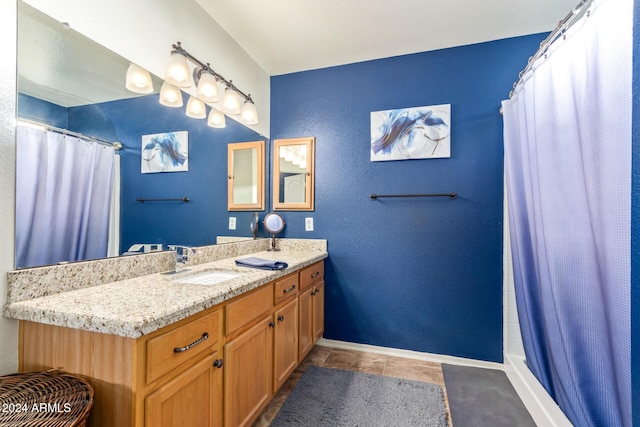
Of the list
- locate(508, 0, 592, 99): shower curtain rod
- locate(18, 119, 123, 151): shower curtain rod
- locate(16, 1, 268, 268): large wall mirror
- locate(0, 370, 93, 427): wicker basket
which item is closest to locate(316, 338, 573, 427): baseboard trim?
locate(16, 1, 268, 268): large wall mirror

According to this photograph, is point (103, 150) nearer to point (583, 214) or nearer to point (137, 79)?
point (137, 79)

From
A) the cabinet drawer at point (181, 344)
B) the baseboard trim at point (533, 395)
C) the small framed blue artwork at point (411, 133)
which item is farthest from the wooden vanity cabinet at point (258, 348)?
the baseboard trim at point (533, 395)

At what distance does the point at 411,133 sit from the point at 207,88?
1.52 meters

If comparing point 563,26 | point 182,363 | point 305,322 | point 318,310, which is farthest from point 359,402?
point 563,26

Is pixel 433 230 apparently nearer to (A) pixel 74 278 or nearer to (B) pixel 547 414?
(B) pixel 547 414

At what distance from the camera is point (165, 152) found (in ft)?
5.41

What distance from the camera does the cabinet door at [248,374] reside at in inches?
48.6

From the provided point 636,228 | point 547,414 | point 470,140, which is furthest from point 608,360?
point 470,140

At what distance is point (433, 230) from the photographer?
2.26 m

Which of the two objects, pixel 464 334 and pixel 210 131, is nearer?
pixel 210 131

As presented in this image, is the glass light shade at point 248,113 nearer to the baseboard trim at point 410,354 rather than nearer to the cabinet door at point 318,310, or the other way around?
the cabinet door at point 318,310

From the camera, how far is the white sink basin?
151 centimetres

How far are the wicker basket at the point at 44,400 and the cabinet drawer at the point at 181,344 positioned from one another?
163mm

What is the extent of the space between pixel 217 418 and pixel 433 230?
1842 mm
